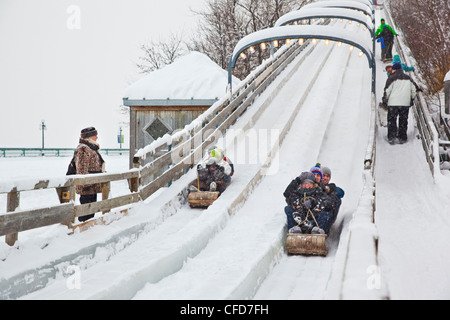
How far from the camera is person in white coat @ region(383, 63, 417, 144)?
1242 centimetres

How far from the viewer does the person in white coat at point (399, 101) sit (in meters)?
12.4

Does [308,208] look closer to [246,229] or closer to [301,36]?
[246,229]

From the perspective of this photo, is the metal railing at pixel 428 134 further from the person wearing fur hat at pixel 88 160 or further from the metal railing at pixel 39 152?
the metal railing at pixel 39 152

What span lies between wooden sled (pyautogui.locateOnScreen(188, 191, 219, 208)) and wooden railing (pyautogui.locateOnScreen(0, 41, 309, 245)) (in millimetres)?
788

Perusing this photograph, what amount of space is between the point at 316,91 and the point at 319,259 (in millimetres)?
11901

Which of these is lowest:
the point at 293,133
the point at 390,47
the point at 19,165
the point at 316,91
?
the point at 19,165

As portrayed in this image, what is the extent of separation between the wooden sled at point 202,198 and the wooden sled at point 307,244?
263cm

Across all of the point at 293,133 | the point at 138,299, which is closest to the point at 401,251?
the point at 138,299

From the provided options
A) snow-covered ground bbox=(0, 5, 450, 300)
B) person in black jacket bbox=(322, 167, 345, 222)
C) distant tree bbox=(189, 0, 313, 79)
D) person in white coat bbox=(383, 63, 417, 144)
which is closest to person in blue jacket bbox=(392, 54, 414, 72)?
person in white coat bbox=(383, 63, 417, 144)

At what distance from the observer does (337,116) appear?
15500 mm

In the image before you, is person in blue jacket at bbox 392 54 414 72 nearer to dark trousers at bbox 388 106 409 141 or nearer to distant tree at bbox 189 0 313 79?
dark trousers at bbox 388 106 409 141

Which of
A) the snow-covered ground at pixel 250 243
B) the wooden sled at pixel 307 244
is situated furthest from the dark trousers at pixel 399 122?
the wooden sled at pixel 307 244

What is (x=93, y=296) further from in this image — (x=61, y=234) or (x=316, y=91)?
(x=316, y=91)

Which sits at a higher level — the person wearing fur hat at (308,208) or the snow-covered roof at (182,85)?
the snow-covered roof at (182,85)
